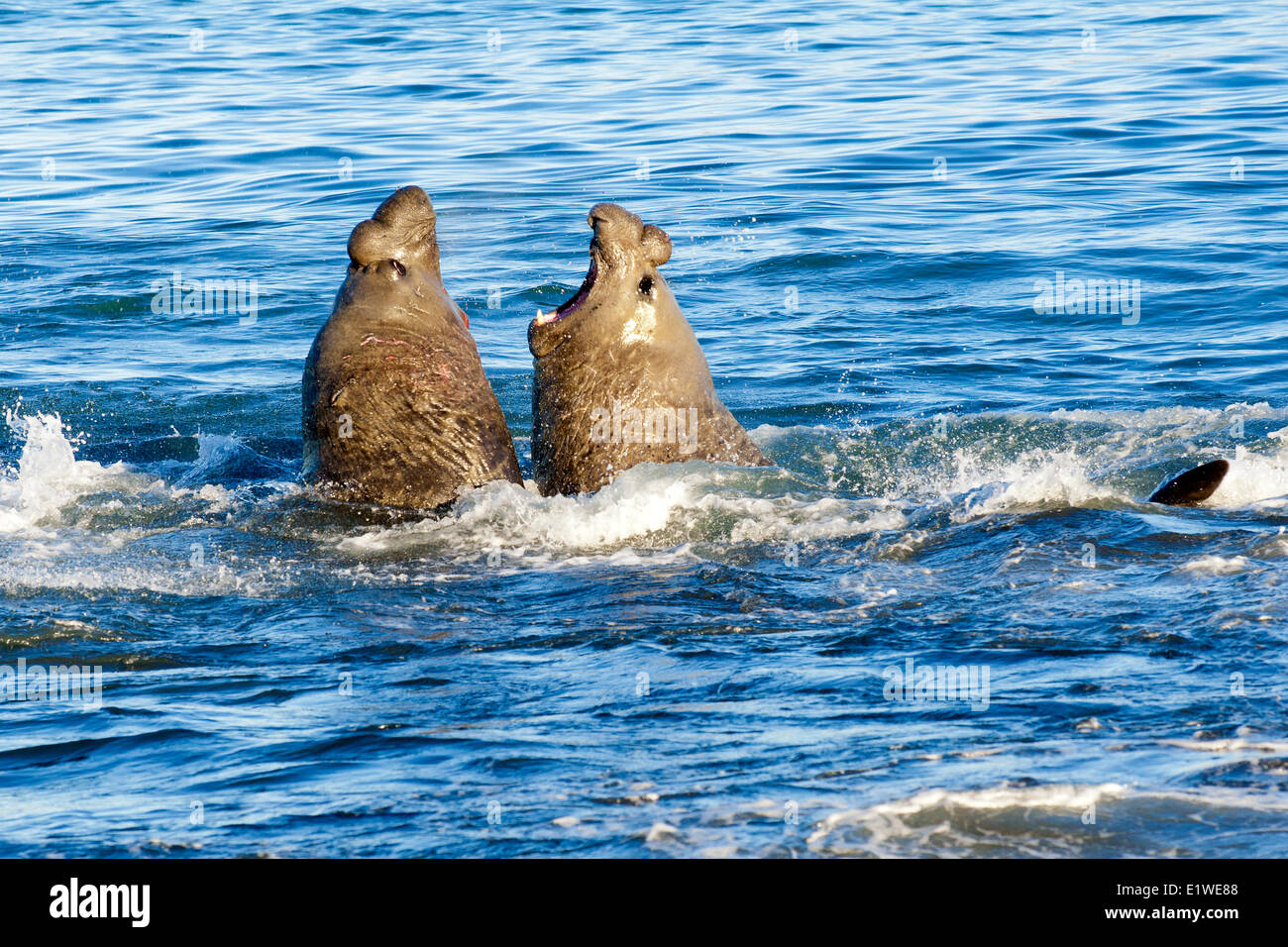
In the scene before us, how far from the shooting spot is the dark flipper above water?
681 cm

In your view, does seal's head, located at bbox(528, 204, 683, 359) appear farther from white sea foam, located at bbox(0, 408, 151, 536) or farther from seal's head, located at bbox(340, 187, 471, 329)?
white sea foam, located at bbox(0, 408, 151, 536)

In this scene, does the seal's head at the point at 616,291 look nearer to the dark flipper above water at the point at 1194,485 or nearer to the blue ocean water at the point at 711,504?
the blue ocean water at the point at 711,504

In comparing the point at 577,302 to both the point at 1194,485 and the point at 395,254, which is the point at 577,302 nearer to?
the point at 395,254
